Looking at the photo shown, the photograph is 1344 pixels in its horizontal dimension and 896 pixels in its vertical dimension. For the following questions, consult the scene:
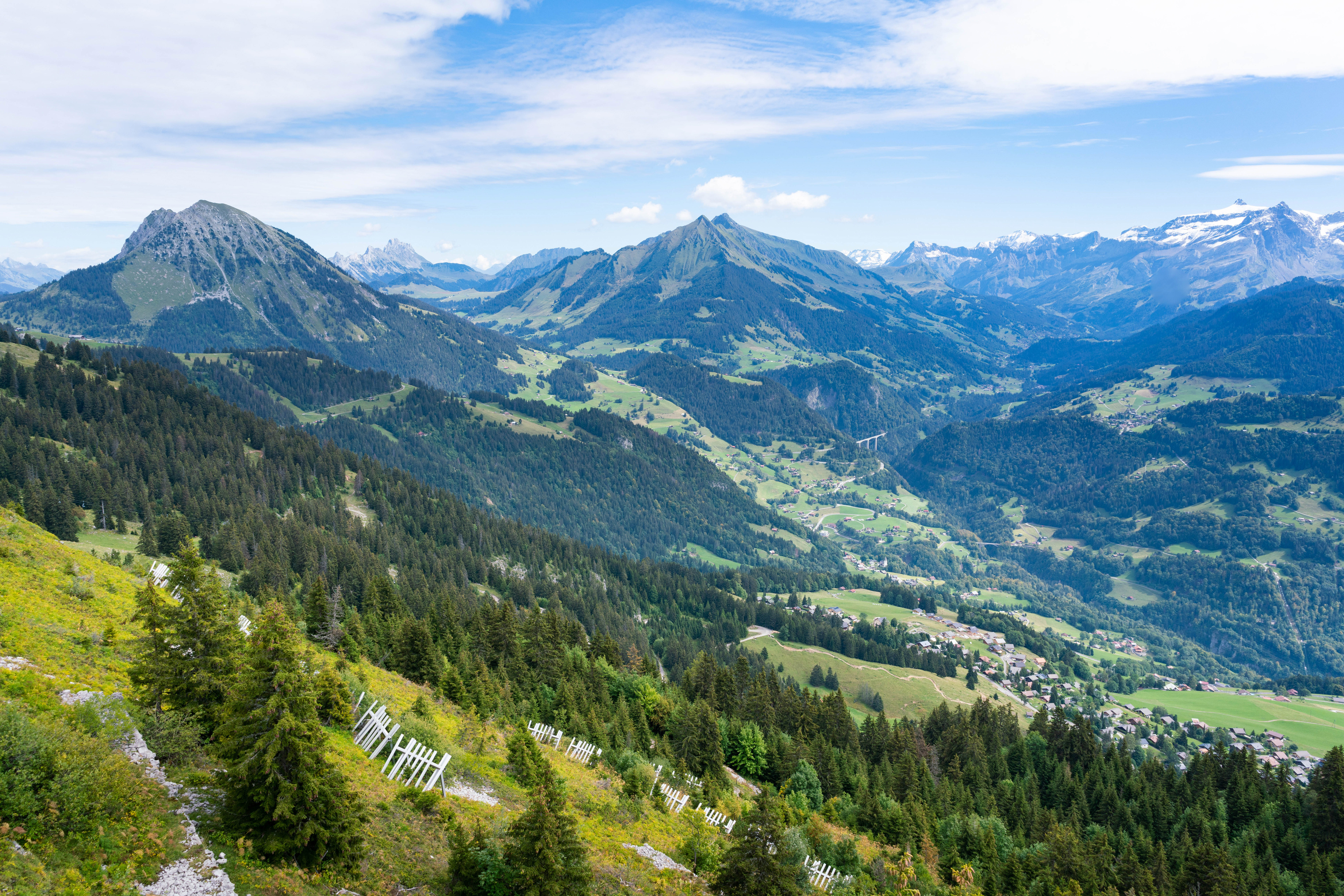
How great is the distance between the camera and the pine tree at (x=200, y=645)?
31.3m

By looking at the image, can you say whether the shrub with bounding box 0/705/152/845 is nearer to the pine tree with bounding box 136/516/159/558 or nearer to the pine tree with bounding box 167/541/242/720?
the pine tree with bounding box 167/541/242/720

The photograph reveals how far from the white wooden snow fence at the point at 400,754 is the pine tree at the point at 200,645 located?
9.74m

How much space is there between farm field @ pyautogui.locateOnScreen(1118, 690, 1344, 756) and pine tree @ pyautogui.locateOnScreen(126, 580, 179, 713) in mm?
226240

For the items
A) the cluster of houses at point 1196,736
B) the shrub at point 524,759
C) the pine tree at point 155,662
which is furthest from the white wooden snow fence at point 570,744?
the cluster of houses at point 1196,736

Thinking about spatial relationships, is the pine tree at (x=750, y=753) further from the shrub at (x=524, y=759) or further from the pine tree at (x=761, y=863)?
the pine tree at (x=761, y=863)

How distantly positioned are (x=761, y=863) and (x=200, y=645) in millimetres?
28628

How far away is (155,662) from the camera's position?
102 feet

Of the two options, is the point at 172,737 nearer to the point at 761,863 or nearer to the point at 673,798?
the point at 761,863

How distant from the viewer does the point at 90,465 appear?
102 m

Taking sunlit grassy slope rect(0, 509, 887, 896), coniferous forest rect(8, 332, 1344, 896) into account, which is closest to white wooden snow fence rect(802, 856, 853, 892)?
coniferous forest rect(8, 332, 1344, 896)

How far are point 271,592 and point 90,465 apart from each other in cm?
6242

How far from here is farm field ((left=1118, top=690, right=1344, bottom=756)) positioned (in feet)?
570

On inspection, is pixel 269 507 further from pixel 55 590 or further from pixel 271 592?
pixel 55 590

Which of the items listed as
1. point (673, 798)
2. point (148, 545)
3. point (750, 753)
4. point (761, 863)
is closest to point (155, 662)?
point (761, 863)
